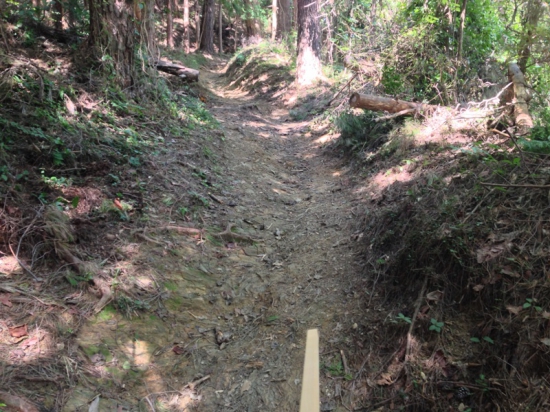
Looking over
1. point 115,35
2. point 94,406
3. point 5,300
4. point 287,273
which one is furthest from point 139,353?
point 115,35

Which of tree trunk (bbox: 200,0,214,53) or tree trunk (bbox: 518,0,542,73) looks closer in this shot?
tree trunk (bbox: 518,0,542,73)

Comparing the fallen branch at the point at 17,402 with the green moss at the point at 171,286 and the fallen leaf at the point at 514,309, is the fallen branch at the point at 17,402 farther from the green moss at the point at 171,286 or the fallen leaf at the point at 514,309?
the fallen leaf at the point at 514,309

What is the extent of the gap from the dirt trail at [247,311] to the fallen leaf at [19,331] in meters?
0.39

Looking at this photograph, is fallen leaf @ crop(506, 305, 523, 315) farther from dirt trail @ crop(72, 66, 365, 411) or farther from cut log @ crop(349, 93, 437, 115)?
cut log @ crop(349, 93, 437, 115)

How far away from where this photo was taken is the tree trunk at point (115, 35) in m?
6.36

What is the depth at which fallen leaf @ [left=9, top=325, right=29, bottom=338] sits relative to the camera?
2.67 m

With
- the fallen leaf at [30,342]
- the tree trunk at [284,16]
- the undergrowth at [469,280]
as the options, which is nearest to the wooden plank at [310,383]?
the undergrowth at [469,280]

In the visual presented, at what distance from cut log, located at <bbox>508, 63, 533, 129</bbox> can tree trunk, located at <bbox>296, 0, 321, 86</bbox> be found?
8.05 metres

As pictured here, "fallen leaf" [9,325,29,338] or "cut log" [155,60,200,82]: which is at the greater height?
"cut log" [155,60,200,82]

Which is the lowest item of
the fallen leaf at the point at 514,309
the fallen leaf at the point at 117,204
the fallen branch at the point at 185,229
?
→ the fallen branch at the point at 185,229

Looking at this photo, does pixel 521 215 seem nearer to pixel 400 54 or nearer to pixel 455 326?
pixel 455 326

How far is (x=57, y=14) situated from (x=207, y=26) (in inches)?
635

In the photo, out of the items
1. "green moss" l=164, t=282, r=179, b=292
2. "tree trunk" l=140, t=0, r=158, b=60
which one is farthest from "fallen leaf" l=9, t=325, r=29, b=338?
"tree trunk" l=140, t=0, r=158, b=60

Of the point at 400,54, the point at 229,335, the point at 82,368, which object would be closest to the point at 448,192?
the point at 229,335
